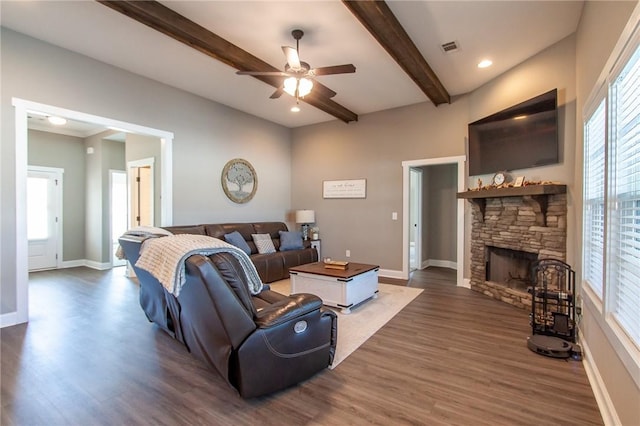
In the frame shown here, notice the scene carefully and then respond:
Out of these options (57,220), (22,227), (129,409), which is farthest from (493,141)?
(57,220)

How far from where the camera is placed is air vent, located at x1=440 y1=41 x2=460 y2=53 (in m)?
3.49

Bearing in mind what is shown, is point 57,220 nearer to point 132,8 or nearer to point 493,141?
point 132,8

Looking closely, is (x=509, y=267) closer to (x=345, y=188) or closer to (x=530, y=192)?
(x=530, y=192)

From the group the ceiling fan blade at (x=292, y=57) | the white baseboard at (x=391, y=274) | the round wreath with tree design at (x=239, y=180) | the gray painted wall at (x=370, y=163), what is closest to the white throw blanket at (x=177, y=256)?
the ceiling fan blade at (x=292, y=57)

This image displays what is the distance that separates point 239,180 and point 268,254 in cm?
157

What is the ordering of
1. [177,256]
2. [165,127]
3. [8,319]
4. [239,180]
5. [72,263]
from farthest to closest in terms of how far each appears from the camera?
[72,263], [239,180], [165,127], [8,319], [177,256]

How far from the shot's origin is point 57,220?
657 cm

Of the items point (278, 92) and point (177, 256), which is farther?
point (278, 92)

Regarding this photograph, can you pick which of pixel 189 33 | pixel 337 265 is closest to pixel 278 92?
pixel 189 33

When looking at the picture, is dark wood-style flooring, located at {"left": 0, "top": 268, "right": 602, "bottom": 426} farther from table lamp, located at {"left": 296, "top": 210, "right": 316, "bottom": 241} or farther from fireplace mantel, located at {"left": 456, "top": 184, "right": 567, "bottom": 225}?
table lamp, located at {"left": 296, "top": 210, "right": 316, "bottom": 241}

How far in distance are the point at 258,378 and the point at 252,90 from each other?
4.19 metres

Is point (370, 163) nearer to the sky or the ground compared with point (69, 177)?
nearer to the sky

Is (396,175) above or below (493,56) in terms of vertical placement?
below

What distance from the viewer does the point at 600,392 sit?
2.03 meters
